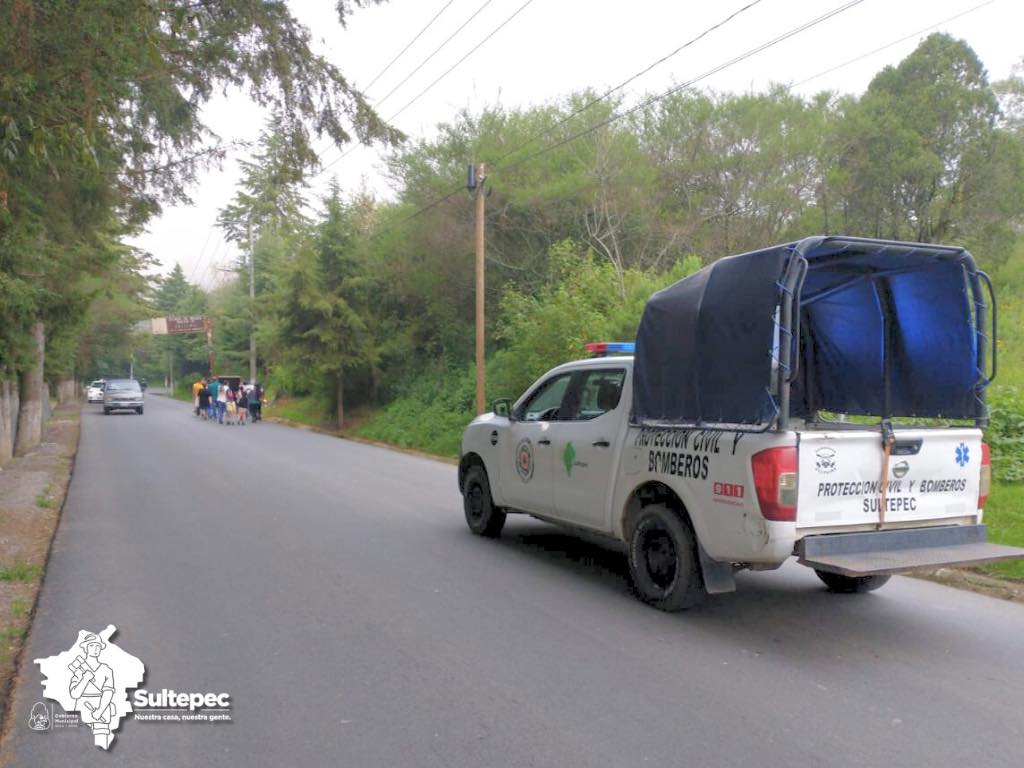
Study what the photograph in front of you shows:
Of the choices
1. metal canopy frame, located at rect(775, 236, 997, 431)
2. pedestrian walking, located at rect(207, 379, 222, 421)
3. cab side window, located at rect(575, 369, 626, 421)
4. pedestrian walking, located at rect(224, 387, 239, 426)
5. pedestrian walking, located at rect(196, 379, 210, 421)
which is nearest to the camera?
metal canopy frame, located at rect(775, 236, 997, 431)

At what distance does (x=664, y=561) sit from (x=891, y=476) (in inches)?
67.1

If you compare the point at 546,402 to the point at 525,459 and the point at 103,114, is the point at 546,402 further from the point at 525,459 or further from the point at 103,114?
the point at 103,114

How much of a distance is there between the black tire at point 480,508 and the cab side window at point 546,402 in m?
1.02

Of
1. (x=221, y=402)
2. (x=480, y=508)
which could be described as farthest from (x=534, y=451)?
(x=221, y=402)

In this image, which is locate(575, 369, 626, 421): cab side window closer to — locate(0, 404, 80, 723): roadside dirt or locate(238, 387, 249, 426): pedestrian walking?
locate(0, 404, 80, 723): roadside dirt

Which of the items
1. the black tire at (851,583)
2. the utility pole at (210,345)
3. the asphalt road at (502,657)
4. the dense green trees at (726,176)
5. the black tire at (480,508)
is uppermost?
the dense green trees at (726,176)

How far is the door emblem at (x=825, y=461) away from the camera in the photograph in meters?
5.33

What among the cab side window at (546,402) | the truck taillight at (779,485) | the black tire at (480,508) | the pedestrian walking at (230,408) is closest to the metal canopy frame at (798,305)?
the truck taillight at (779,485)

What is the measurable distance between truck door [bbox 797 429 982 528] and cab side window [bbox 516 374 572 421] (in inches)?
117

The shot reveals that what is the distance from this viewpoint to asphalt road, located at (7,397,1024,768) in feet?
13.2

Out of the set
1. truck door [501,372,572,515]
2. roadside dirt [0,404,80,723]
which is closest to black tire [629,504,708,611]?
truck door [501,372,572,515]

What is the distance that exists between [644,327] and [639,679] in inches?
115

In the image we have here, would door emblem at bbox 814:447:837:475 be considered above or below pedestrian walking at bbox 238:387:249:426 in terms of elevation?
above

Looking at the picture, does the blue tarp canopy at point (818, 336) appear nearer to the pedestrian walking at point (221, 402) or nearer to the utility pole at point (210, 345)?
the pedestrian walking at point (221, 402)
